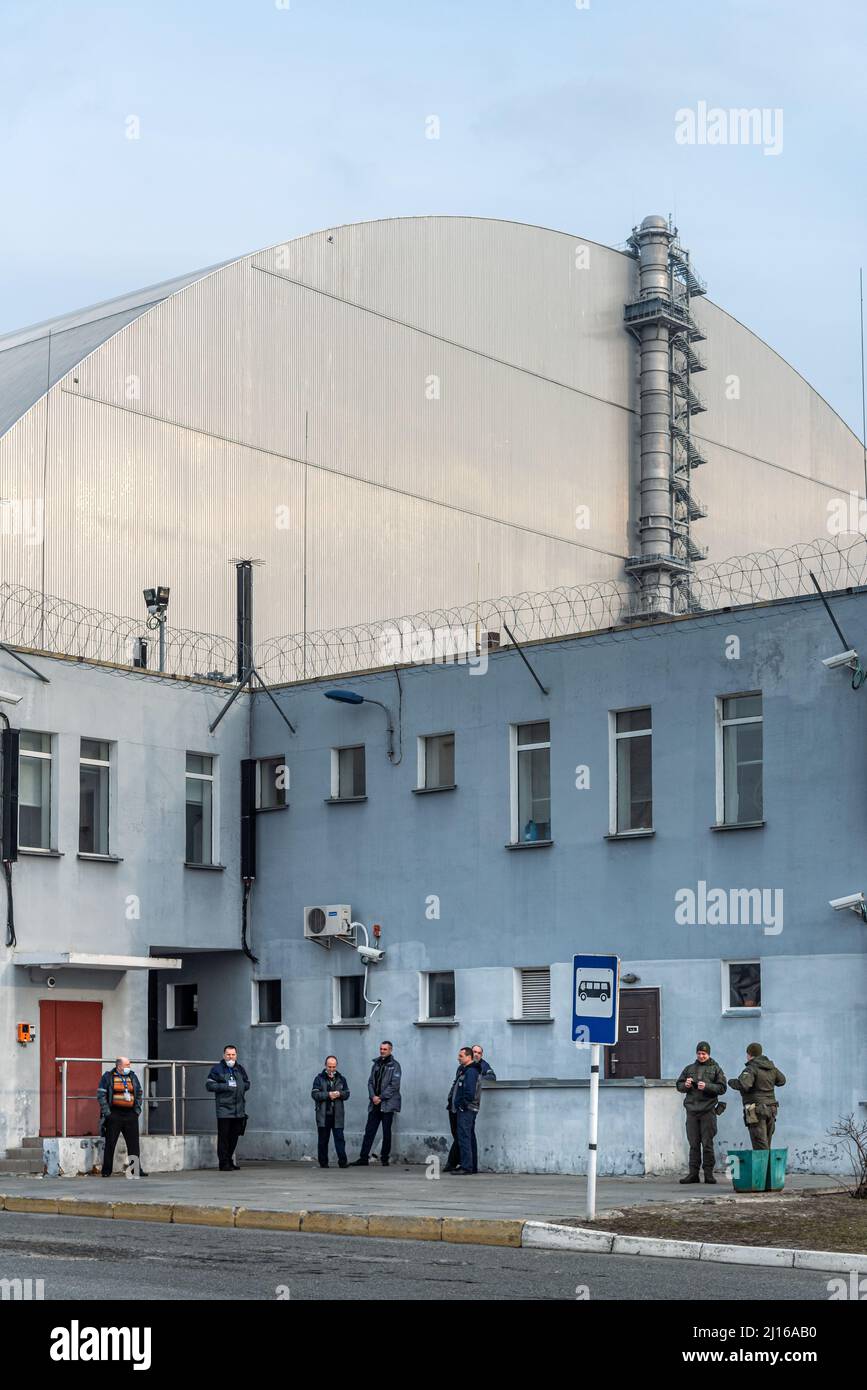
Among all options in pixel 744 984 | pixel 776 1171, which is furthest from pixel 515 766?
pixel 776 1171

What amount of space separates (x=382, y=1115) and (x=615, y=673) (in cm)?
733

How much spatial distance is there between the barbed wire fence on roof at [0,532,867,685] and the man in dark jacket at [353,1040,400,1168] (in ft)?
20.9

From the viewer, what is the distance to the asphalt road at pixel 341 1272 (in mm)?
12891

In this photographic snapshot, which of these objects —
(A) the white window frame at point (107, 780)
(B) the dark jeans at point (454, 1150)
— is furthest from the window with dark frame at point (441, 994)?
(A) the white window frame at point (107, 780)

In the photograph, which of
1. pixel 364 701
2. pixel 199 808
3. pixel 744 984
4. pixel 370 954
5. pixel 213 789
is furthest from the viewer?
pixel 213 789

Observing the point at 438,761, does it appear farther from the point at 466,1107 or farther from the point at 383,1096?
the point at 466,1107

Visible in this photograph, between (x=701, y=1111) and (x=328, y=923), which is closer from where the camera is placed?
(x=701, y=1111)

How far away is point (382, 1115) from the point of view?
91.8 feet

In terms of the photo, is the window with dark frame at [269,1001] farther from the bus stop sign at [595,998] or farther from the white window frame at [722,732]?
the bus stop sign at [595,998]

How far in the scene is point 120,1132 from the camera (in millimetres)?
26203

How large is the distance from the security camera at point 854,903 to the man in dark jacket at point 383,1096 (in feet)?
23.3

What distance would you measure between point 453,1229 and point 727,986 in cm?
940

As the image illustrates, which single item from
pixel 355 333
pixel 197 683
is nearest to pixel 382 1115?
pixel 197 683
